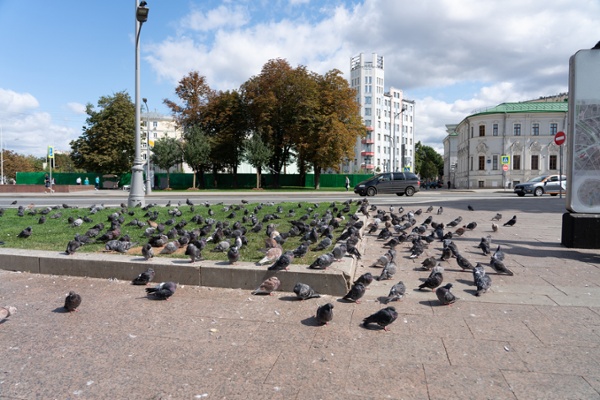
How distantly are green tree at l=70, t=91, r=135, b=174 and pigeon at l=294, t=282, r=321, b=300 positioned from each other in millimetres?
53744

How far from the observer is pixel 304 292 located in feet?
16.4

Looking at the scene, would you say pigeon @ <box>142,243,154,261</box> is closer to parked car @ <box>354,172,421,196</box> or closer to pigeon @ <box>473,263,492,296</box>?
pigeon @ <box>473,263,492,296</box>

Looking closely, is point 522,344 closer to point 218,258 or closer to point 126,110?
point 218,258

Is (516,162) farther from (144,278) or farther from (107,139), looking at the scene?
(144,278)

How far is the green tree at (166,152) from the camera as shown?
1820 inches

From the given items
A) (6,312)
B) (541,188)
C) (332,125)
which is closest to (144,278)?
(6,312)

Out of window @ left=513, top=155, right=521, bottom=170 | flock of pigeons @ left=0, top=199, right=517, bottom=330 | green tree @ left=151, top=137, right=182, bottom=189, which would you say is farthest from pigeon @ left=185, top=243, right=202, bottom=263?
window @ left=513, top=155, right=521, bottom=170

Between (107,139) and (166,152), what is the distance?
39.0ft

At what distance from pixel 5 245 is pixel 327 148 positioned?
39.5 m

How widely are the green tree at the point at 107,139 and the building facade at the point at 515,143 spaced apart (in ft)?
171

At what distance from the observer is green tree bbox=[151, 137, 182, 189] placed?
152 feet

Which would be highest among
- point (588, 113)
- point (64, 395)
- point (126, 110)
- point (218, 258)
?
point (126, 110)

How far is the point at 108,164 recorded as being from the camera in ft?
176

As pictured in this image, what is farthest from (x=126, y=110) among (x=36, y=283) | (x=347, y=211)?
(x=36, y=283)
